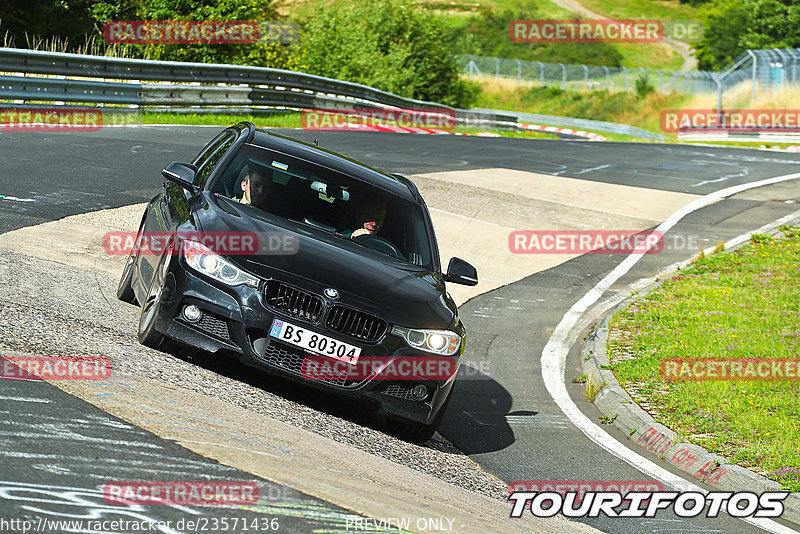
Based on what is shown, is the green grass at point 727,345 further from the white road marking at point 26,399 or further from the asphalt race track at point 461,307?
the white road marking at point 26,399

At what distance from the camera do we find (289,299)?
6.49m

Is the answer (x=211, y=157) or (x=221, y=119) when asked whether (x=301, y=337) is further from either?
(x=221, y=119)

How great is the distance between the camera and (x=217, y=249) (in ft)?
21.9

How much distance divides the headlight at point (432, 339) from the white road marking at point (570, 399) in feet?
6.08

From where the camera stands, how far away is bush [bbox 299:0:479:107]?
47.7 m

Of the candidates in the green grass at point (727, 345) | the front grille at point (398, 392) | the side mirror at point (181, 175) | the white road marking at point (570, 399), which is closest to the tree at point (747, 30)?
the white road marking at point (570, 399)

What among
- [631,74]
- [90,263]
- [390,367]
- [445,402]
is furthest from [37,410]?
[631,74]

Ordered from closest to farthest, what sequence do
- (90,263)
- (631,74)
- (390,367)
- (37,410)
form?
(37,410)
(390,367)
(90,263)
(631,74)

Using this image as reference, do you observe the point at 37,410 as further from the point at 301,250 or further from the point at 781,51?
the point at 781,51

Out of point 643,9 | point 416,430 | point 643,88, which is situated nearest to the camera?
point 416,430

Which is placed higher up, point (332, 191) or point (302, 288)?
point (332, 191)

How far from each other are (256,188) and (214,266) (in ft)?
4.21

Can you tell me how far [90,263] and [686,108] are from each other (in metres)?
56.0

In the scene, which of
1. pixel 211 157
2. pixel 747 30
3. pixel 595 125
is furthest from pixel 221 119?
pixel 747 30
